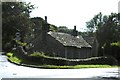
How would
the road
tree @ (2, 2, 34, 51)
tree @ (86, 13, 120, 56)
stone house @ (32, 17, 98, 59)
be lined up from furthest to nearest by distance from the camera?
tree @ (86, 13, 120, 56) → tree @ (2, 2, 34, 51) → stone house @ (32, 17, 98, 59) → the road

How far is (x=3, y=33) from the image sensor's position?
279 feet

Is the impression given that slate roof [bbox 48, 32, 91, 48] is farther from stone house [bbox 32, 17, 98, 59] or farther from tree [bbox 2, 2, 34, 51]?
tree [bbox 2, 2, 34, 51]

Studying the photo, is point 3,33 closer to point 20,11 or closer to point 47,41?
point 20,11

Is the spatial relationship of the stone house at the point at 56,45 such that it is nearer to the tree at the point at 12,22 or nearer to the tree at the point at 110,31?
the tree at the point at 12,22

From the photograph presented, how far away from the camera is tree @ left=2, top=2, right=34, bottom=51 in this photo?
3248 inches

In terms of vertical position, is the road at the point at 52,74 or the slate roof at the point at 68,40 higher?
the slate roof at the point at 68,40

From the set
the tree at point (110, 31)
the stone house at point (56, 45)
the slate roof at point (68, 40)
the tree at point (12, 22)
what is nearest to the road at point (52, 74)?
the stone house at point (56, 45)

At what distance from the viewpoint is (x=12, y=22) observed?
82750mm

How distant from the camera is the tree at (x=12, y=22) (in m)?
82.5

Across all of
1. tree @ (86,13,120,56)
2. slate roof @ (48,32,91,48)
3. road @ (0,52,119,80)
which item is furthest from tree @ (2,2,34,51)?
road @ (0,52,119,80)

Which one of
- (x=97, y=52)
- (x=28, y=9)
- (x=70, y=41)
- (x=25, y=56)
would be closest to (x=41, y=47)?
(x=70, y=41)

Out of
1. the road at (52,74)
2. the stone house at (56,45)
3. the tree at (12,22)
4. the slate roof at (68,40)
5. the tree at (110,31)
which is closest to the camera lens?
the road at (52,74)

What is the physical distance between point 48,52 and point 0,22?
26658mm

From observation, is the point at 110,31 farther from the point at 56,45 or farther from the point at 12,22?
the point at 56,45
